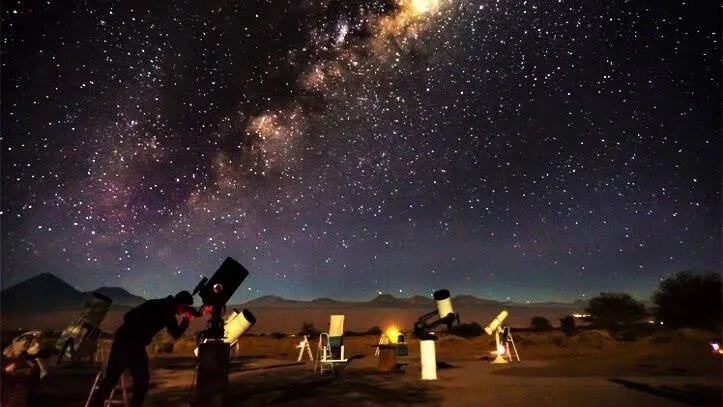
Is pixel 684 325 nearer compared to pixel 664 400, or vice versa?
pixel 664 400

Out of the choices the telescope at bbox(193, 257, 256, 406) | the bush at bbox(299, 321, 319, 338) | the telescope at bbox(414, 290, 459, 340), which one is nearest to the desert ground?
the telescope at bbox(414, 290, 459, 340)

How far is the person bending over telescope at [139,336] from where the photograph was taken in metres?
6.04

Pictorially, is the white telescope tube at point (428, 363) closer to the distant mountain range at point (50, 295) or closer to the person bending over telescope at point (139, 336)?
the person bending over telescope at point (139, 336)

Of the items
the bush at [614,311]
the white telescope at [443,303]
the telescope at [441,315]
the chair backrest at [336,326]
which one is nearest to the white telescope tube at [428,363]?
the telescope at [441,315]

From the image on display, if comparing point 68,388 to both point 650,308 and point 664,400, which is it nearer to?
point 664,400

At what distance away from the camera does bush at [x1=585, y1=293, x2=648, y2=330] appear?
41213 mm

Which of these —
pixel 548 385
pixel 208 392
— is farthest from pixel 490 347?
pixel 208 392

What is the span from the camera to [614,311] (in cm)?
4309

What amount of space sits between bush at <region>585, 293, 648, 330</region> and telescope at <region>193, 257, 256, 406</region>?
3971 centimetres

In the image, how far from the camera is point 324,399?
8.59m

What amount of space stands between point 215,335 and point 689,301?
115 ft

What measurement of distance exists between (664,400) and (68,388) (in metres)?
10.6

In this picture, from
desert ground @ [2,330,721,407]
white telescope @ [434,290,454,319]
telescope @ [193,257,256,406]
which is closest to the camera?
telescope @ [193,257,256,406]

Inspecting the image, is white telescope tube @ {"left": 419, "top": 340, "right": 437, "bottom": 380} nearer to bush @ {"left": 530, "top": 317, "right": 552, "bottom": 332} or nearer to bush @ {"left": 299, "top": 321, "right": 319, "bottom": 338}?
bush @ {"left": 299, "top": 321, "right": 319, "bottom": 338}
